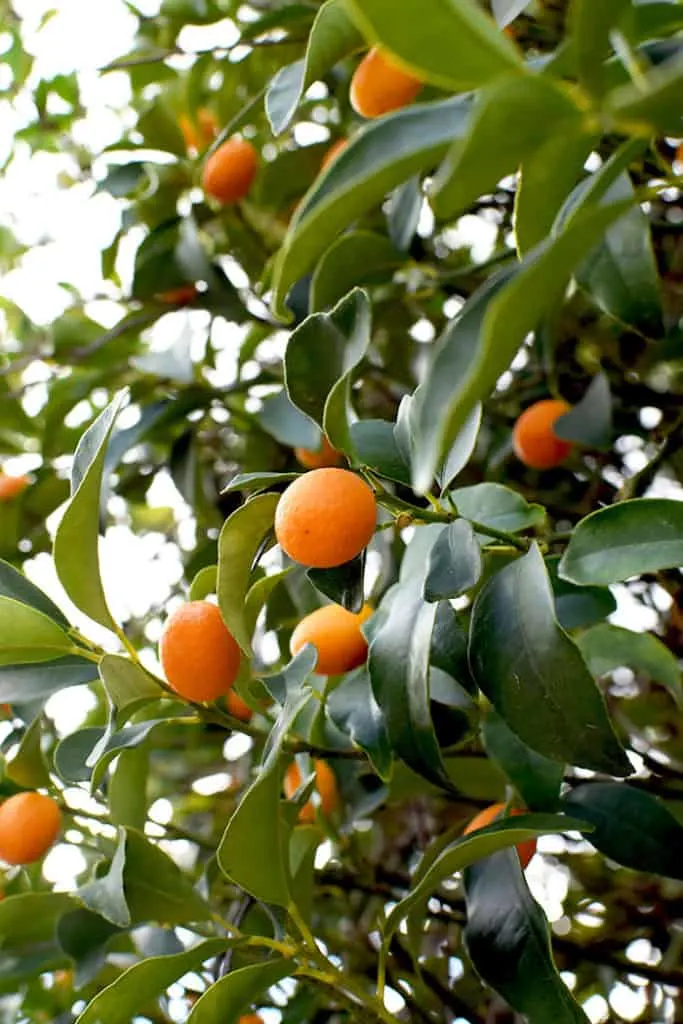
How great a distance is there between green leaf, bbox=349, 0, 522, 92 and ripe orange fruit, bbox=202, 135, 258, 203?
0.92 m

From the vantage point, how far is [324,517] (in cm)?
60

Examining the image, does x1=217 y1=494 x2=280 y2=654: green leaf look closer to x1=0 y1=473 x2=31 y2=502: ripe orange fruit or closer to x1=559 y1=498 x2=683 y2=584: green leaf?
x1=559 y1=498 x2=683 y2=584: green leaf

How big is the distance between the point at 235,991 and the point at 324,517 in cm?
35

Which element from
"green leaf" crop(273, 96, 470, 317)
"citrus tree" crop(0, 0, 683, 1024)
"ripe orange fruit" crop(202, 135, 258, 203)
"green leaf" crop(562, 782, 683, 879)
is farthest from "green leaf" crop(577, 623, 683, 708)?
"ripe orange fruit" crop(202, 135, 258, 203)

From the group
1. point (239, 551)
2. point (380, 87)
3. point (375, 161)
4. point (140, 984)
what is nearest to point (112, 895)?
point (140, 984)

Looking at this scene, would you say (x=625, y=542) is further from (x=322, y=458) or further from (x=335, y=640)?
(x=322, y=458)

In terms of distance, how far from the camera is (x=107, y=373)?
1.42 metres

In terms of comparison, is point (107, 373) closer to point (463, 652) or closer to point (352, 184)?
point (463, 652)

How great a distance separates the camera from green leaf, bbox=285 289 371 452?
2.06 ft

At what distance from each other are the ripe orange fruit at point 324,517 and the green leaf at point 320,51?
0.26m

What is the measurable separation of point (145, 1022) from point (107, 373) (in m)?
0.82

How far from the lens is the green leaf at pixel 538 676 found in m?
0.60

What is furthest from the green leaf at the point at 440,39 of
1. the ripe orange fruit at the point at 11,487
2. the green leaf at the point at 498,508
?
the ripe orange fruit at the point at 11,487

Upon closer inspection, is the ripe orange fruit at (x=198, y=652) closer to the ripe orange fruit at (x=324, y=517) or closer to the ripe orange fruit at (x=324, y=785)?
the ripe orange fruit at (x=324, y=517)
